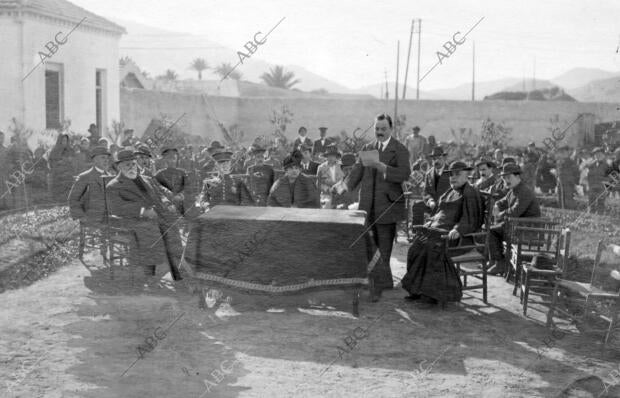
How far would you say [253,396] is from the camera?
15.3 ft

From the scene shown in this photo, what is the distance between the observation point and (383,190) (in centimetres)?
730

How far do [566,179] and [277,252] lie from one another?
27.6 feet

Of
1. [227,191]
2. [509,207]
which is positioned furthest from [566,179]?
[227,191]

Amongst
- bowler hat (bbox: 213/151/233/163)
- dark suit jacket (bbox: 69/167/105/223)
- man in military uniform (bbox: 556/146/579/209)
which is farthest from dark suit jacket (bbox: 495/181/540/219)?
man in military uniform (bbox: 556/146/579/209)

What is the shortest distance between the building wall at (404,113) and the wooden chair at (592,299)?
2152 centimetres

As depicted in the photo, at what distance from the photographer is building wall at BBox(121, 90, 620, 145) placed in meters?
27.7

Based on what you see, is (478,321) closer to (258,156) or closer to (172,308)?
(172,308)

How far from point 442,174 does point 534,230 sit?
1.97 meters

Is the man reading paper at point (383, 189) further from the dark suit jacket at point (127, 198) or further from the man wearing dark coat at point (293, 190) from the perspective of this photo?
the dark suit jacket at point (127, 198)

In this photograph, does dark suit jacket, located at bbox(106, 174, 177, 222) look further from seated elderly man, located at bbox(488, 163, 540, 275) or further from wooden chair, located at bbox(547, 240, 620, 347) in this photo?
wooden chair, located at bbox(547, 240, 620, 347)

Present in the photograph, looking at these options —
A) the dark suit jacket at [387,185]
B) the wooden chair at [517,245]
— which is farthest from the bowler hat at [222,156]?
the wooden chair at [517,245]

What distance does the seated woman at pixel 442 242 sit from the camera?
688cm

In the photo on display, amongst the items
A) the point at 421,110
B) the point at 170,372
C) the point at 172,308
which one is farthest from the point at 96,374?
the point at 421,110

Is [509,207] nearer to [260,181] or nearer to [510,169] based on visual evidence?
[510,169]
